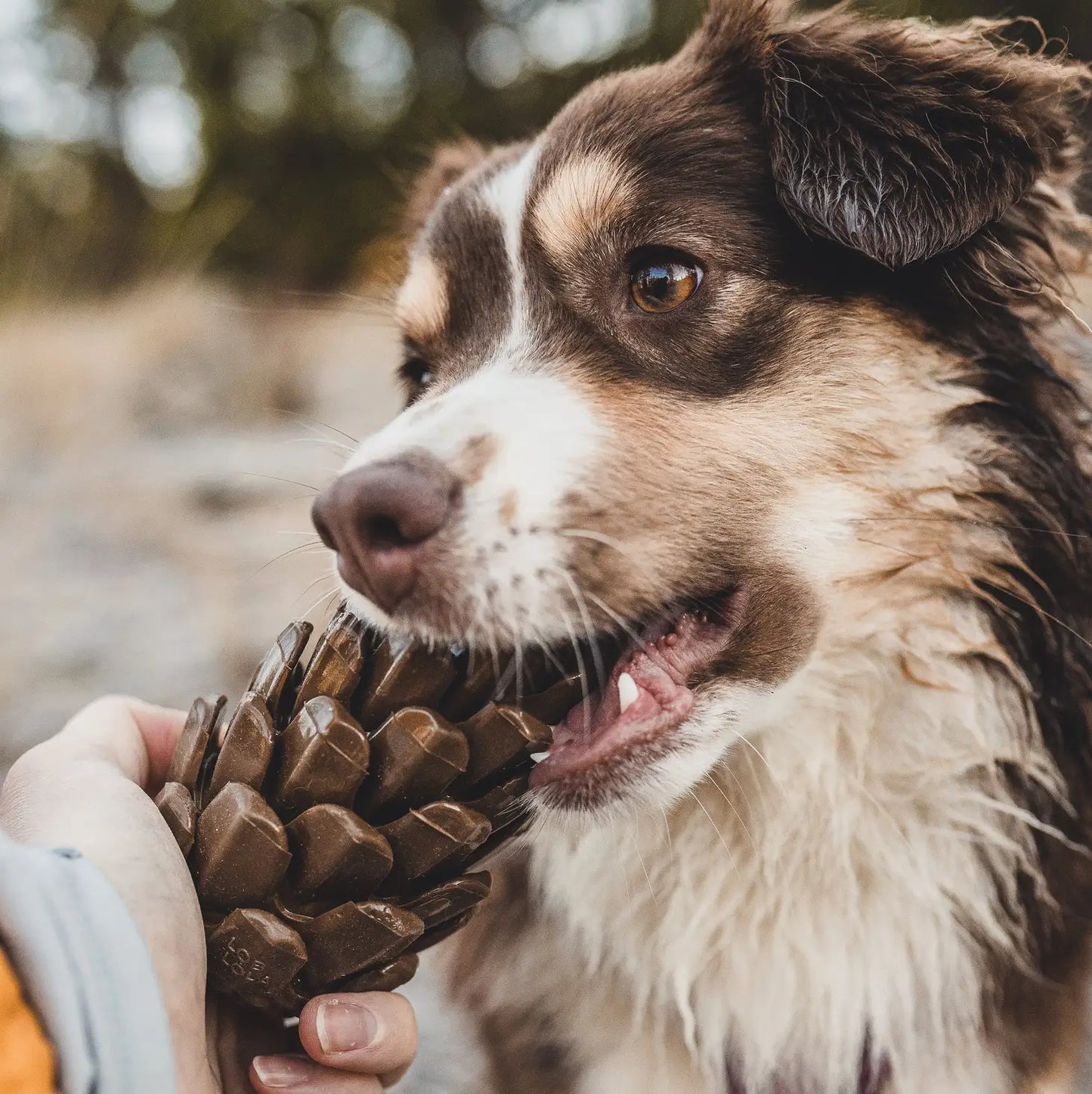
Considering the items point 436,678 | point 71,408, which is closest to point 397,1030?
point 436,678

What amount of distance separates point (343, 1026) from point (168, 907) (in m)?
0.33

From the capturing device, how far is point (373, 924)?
52.2 inches

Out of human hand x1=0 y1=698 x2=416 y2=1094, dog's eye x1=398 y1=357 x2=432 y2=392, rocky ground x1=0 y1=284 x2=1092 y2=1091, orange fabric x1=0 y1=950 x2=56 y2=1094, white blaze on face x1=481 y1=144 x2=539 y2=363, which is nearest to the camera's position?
orange fabric x1=0 y1=950 x2=56 y2=1094

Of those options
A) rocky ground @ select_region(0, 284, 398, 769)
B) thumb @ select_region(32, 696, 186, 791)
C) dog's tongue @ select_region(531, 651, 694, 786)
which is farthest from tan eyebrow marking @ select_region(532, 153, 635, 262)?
thumb @ select_region(32, 696, 186, 791)

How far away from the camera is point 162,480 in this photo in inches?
241

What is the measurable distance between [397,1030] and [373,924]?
21cm

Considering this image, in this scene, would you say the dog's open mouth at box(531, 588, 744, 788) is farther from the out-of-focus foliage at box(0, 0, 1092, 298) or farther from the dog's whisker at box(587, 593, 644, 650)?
the out-of-focus foliage at box(0, 0, 1092, 298)

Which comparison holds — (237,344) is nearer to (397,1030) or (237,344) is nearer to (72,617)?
(72,617)

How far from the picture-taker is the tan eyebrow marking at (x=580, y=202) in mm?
1755

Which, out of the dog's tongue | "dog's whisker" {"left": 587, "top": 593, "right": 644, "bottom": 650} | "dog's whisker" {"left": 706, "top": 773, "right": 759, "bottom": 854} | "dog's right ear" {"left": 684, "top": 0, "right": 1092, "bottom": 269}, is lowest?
"dog's whisker" {"left": 706, "top": 773, "right": 759, "bottom": 854}

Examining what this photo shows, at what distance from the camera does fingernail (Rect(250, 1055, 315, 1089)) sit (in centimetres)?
140

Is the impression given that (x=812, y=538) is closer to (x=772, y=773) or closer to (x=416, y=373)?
(x=772, y=773)

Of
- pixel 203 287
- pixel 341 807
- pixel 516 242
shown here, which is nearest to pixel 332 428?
pixel 516 242

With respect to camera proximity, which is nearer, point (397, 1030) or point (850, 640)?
point (397, 1030)
